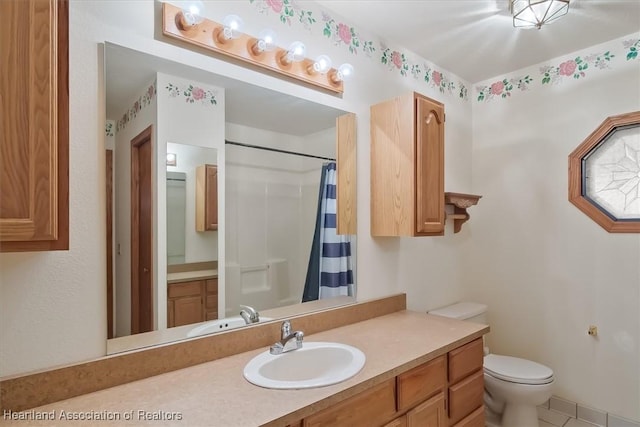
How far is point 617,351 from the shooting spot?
6.91 ft

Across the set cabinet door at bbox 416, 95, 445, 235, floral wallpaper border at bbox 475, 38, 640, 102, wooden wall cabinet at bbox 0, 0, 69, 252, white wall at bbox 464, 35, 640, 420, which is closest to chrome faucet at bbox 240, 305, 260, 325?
wooden wall cabinet at bbox 0, 0, 69, 252

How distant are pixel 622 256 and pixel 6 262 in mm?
2914

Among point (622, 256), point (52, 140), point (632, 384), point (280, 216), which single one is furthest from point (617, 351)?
point (52, 140)

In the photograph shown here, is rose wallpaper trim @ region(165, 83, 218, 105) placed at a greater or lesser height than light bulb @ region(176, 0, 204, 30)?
lesser

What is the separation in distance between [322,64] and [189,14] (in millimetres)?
637

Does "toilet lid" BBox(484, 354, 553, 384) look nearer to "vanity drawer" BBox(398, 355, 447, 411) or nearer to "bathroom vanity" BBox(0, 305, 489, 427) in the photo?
"bathroom vanity" BBox(0, 305, 489, 427)

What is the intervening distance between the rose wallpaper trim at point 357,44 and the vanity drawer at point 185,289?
119 centimetres

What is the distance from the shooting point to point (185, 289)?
4.38ft

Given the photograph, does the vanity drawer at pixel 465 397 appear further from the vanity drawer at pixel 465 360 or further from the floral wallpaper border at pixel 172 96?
the floral wallpaper border at pixel 172 96

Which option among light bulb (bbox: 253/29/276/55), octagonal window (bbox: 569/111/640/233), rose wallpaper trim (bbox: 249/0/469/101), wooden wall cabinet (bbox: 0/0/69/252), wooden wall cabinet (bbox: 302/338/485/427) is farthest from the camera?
octagonal window (bbox: 569/111/640/233)

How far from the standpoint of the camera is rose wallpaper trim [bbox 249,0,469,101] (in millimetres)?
1604

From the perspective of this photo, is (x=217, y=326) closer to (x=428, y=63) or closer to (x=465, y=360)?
(x=465, y=360)

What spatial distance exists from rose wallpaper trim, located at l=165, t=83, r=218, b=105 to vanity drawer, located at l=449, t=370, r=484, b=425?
5.24 ft

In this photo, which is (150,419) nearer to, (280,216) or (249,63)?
(280,216)
